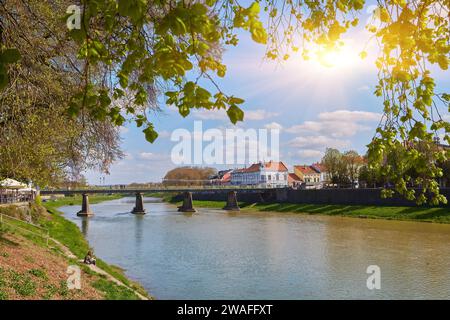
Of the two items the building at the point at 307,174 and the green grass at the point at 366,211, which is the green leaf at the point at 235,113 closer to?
the green grass at the point at 366,211

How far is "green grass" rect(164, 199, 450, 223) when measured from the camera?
162 feet

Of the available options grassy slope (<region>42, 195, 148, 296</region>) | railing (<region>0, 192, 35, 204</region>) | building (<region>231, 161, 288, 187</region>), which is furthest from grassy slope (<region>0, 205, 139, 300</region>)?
building (<region>231, 161, 288, 187</region>)

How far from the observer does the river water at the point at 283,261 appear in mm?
18781

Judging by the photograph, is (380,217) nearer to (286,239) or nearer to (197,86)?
(286,239)

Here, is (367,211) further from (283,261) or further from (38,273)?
(38,273)

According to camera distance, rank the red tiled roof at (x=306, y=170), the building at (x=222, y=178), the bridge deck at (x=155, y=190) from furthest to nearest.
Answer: the building at (x=222, y=178), the red tiled roof at (x=306, y=170), the bridge deck at (x=155, y=190)

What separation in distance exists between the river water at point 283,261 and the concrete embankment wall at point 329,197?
18802mm

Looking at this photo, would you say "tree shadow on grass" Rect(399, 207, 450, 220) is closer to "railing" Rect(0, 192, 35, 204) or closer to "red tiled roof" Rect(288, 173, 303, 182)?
"railing" Rect(0, 192, 35, 204)

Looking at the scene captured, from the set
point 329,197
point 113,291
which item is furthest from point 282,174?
point 113,291

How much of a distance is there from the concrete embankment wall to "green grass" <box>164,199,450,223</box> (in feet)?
6.58

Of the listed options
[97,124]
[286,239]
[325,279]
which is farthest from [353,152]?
[97,124]

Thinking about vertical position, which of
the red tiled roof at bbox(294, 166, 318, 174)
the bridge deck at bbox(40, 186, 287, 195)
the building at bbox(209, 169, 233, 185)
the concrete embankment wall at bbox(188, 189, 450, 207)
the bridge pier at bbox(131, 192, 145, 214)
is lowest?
the bridge pier at bbox(131, 192, 145, 214)

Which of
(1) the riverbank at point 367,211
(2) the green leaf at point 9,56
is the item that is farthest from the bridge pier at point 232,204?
(2) the green leaf at point 9,56

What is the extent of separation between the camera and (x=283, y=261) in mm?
25641
